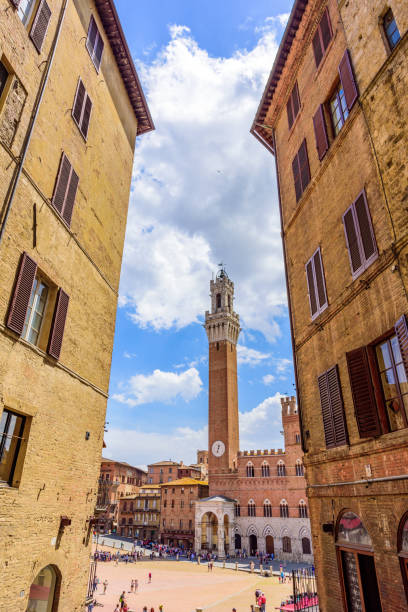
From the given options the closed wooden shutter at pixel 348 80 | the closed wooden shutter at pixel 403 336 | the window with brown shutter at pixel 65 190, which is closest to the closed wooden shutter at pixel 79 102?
the window with brown shutter at pixel 65 190

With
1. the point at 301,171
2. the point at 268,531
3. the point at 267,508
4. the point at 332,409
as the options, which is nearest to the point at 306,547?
the point at 268,531

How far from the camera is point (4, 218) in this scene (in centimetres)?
779

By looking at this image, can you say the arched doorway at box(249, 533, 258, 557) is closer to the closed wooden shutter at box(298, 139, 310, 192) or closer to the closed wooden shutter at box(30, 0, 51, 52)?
the closed wooden shutter at box(298, 139, 310, 192)

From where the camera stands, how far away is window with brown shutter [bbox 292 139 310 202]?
491 inches

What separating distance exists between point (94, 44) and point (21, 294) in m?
9.88

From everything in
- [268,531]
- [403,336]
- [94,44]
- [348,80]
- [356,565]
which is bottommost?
[268,531]

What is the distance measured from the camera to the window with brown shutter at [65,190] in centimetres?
1005

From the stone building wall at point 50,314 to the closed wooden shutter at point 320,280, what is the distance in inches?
260

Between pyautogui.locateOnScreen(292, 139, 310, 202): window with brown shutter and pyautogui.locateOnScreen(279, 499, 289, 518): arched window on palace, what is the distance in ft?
159

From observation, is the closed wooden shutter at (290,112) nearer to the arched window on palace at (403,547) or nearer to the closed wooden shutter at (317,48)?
the closed wooden shutter at (317,48)

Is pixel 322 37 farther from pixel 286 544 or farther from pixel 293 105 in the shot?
pixel 286 544

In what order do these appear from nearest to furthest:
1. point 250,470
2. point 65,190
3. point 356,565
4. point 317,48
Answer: point 356,565 → point 65,190 → point 317,48 → point 250,470

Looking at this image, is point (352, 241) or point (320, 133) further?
point (320, 133)

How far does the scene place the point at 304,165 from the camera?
41.7ft
